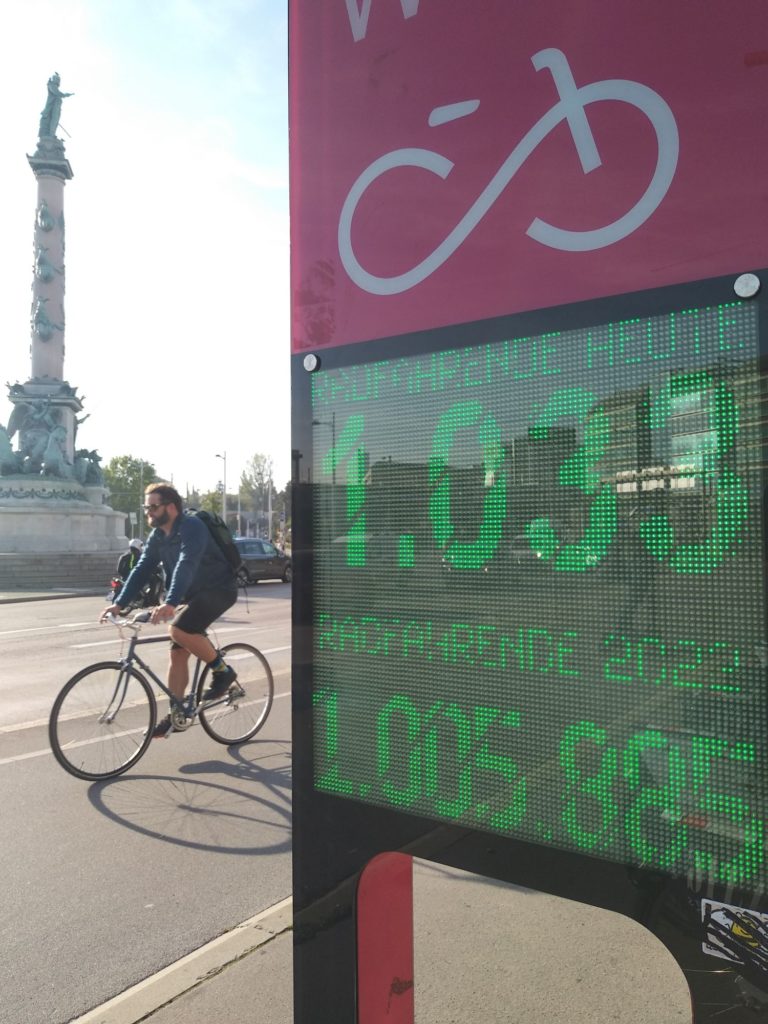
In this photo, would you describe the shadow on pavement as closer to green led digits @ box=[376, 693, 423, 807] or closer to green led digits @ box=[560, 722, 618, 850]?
green led digits @ box=[376, 693, 423, 807]

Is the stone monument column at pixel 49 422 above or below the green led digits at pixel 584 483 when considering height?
above

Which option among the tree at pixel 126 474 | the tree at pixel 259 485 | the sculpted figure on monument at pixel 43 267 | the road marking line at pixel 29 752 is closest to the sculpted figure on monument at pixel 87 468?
the sculpted figure on monument at pixel 43 267

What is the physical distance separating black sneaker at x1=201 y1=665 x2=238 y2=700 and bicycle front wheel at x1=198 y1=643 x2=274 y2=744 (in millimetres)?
48

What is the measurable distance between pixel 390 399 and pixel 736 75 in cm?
89

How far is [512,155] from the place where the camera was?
5.82ft

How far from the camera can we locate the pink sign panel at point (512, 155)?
154 cm

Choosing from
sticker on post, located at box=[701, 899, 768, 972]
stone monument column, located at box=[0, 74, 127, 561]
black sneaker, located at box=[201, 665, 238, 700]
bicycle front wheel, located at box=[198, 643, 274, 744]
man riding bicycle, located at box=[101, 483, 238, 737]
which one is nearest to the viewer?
sticker on post, located at box=[701, 899, 768, 972]

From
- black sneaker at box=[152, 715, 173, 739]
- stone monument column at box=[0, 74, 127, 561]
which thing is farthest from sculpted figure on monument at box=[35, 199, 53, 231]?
black sneaker at box=[152, 715, 173, 739]

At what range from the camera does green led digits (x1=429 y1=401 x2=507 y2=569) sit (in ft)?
5.82

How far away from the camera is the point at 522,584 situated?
68.3 inches

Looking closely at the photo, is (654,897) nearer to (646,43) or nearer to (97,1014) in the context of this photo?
(646,43)

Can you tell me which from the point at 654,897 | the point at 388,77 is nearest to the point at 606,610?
the point at 654,897

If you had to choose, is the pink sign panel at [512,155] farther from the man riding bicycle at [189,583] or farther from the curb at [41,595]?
the curb at [41,595]

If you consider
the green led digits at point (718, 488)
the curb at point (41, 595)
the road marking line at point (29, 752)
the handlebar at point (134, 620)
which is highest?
the green led digits at point (718, 488)
